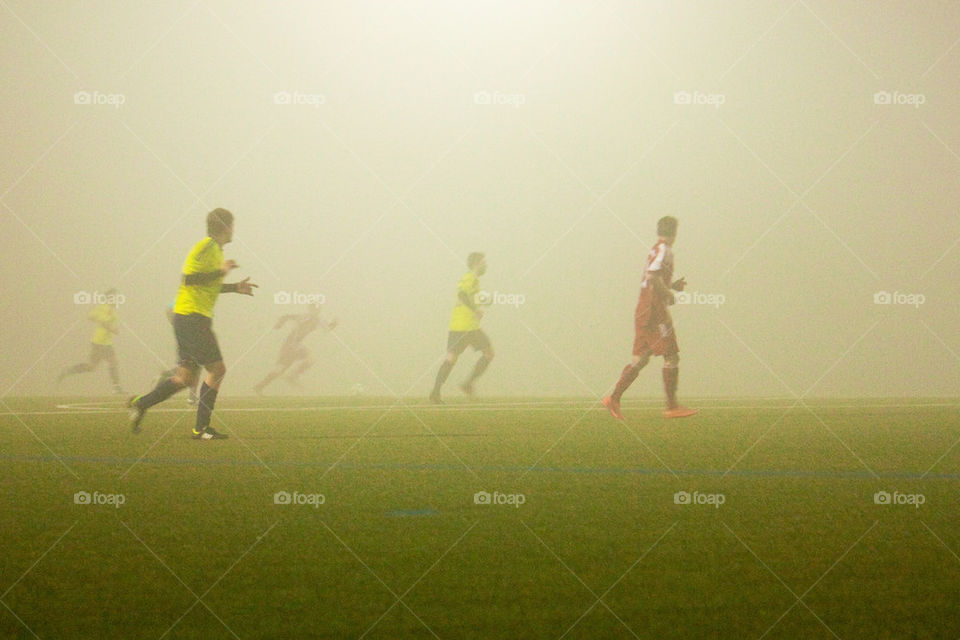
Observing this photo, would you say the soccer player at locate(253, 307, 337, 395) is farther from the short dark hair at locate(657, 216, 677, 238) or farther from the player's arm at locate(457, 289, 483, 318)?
the short dark hair at locate(657, 216, 677, 238)

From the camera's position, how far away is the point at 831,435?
9.28 m

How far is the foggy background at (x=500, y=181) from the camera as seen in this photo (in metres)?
17.2

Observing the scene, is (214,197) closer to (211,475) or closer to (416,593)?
(211,475)

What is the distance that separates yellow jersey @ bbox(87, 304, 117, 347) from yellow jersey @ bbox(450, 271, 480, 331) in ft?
19.8

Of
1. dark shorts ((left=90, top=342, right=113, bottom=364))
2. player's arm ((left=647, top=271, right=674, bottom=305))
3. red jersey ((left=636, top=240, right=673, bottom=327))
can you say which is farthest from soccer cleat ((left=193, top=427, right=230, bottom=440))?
dark shorts ((left=90, top=342, right=113, bottom=364))

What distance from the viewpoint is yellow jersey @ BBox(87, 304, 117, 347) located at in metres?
17.1

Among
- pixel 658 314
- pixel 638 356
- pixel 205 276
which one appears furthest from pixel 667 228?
pixel 205 276

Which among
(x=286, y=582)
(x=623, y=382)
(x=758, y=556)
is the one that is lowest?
(x=286, y=582)

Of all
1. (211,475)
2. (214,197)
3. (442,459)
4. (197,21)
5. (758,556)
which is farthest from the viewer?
(214,197)

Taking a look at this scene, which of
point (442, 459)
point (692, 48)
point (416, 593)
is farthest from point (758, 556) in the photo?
point (692, 48)

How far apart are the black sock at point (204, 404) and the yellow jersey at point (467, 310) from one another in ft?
18.4

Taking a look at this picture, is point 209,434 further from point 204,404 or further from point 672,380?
point 672,380

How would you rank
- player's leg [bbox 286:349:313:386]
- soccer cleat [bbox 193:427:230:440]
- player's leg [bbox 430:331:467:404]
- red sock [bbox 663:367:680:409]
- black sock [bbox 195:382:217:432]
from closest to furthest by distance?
1. black sock [bbox 195:382:217:432]
2. soccer cleat [bbox 193:427:230:440]
3. red sock [bbox 663:367:680:409]
4. player's leg [bbox 430:331:467:404]
5. player's leg [bbox 286:349:313:386]

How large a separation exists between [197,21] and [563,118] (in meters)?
6.00
